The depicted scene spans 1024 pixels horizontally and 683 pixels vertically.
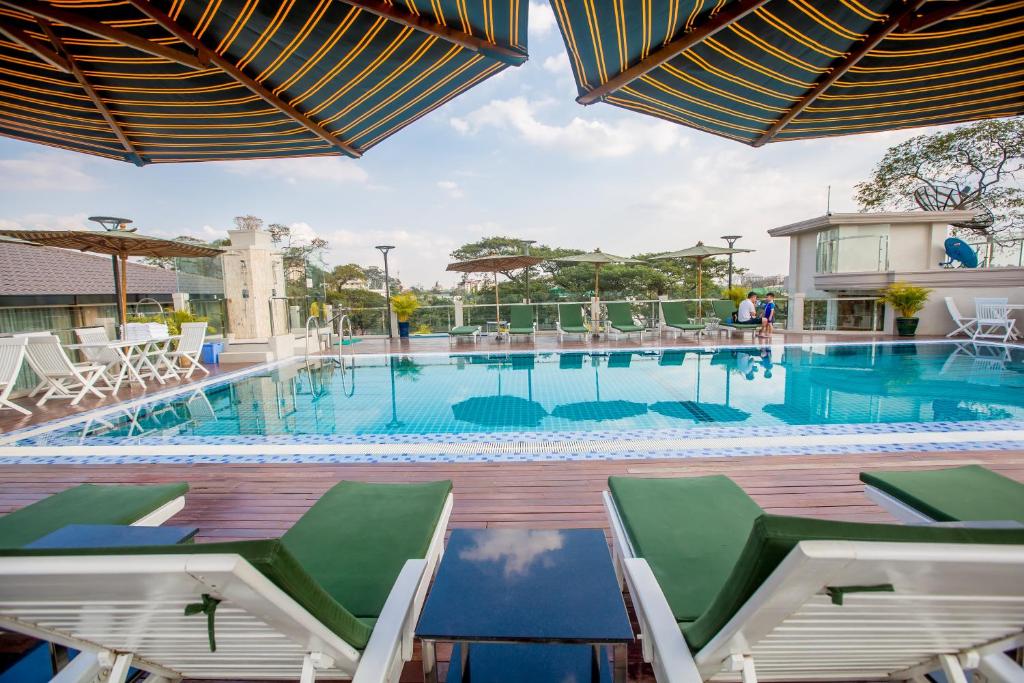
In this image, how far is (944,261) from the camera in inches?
531

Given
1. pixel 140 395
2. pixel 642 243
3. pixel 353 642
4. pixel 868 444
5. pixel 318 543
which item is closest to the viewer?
pixel 353 642

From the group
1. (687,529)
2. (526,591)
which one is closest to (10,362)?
(526,591)

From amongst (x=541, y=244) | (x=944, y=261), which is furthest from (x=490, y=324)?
→ (x=541, y=244)

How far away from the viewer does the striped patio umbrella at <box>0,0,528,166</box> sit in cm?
245

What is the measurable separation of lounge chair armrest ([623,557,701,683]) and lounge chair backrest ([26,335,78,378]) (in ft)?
25.4

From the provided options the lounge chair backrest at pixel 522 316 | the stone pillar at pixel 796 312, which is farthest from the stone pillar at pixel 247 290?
the stone pillar at pixel 796 312

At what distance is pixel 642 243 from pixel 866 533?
28.3m

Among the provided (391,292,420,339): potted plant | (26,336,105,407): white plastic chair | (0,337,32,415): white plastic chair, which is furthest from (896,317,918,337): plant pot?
(0,337,32,415): white plastic chair

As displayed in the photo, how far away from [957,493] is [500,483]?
2.39m

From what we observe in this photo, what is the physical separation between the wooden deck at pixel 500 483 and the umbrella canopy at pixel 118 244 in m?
4.46

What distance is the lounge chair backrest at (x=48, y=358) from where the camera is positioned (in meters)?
6.06

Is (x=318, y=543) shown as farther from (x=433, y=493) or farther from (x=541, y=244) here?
(x=541, y=244)

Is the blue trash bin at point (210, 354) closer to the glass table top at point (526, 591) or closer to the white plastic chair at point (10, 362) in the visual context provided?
the white plastic chair at point (10, 362)

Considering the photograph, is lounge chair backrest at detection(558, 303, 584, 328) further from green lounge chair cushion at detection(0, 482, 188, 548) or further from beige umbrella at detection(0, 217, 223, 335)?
green lounge chair cushion at detection(0, 482, 188, 548)
